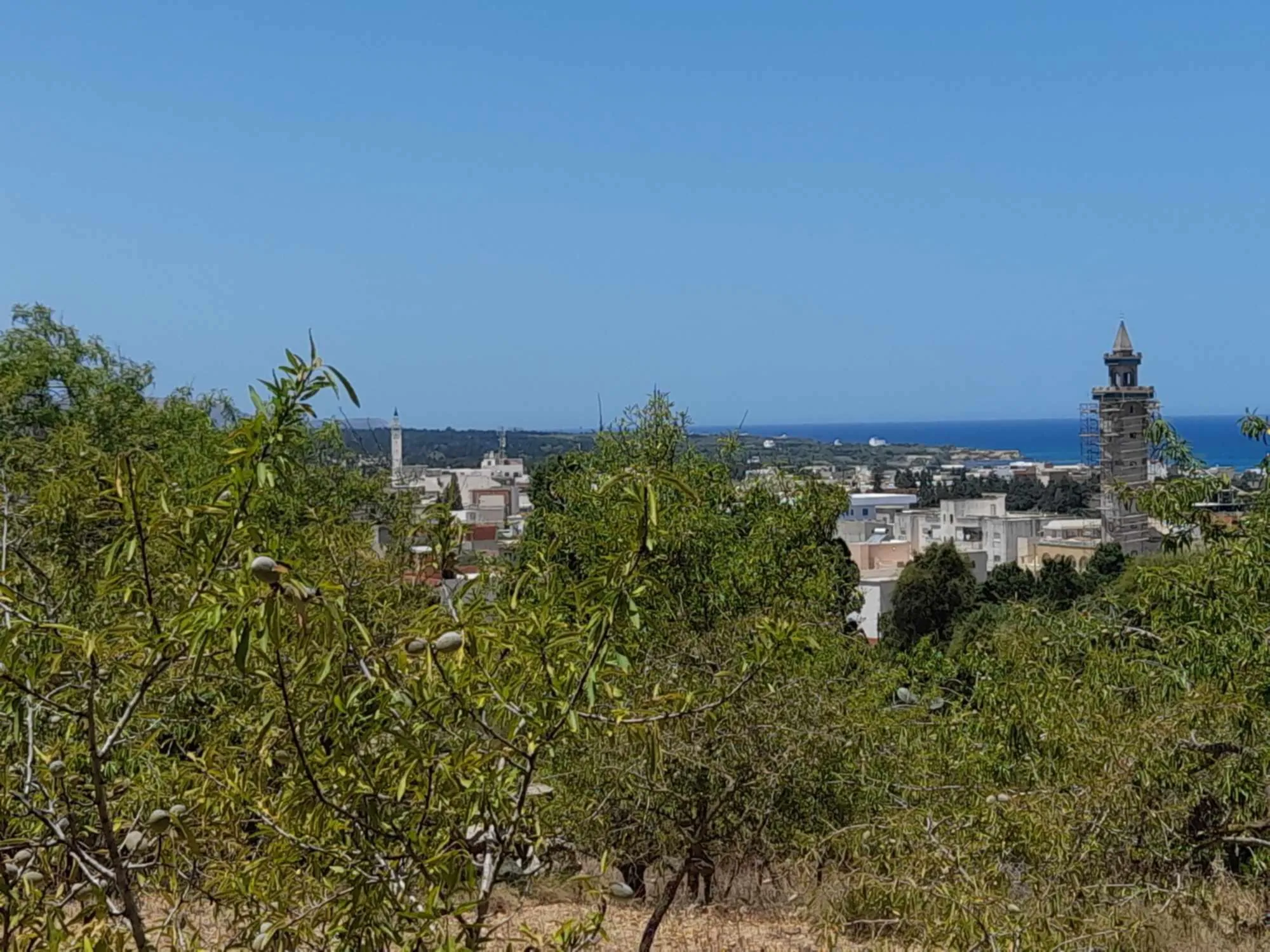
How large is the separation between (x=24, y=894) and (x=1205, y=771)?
4.87m

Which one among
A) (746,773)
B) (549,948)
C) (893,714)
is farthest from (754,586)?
(549,948)

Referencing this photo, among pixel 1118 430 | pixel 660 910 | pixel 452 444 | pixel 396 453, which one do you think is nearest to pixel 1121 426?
pixel 1118 430

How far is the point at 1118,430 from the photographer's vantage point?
211 ft

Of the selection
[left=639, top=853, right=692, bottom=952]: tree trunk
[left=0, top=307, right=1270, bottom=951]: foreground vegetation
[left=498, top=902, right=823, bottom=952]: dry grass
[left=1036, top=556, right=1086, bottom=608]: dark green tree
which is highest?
[left=0, top=307, right=1270, bottom=951]: foreground vegetation

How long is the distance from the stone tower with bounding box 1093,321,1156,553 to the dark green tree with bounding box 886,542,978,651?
14.1 meters

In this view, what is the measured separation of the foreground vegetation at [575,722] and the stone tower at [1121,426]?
44407mm

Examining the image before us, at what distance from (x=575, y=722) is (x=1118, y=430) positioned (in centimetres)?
6840

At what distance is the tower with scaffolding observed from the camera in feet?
172

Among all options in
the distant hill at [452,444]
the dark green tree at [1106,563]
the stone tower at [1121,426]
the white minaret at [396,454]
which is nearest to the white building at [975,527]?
the stone tower at [1121,426]

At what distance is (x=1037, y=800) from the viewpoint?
4531 mm

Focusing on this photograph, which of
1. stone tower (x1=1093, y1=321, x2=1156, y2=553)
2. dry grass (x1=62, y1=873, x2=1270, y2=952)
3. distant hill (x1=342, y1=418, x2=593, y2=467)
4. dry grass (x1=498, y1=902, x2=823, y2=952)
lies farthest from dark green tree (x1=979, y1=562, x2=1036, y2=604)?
dry grass (x1=498, y1=902, x2=823, y2=952)

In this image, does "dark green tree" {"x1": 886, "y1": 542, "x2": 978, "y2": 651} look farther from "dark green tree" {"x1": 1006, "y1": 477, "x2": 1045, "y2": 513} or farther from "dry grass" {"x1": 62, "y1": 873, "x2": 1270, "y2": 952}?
"dark green tree" {"x1": 1006, "y1": 477, "x2": 1045, "y2": 513}

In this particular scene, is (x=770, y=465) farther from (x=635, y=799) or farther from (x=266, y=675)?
(x=266, y=675)

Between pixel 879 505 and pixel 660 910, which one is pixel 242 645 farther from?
pixel 879 505
